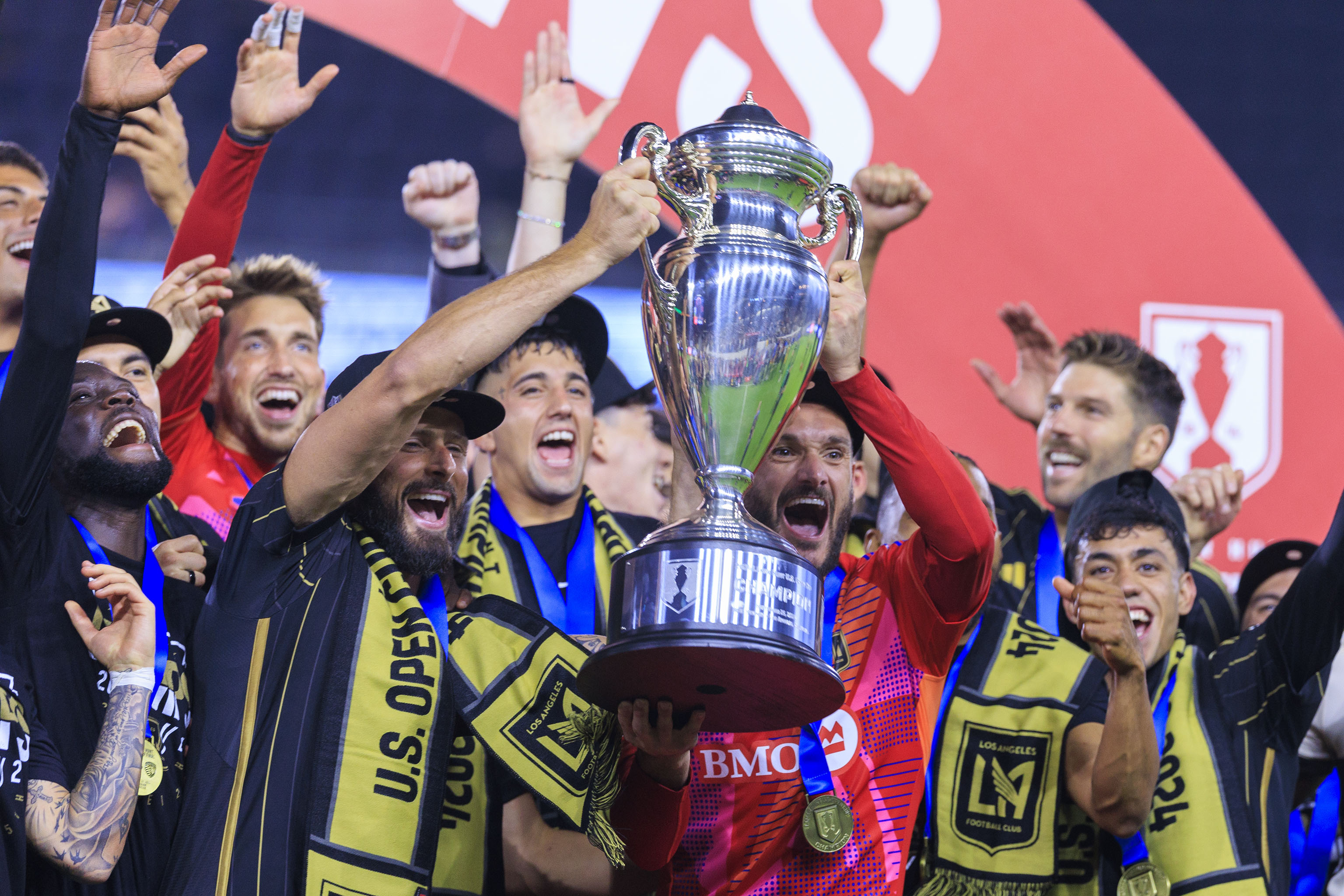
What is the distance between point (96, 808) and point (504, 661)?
755mm

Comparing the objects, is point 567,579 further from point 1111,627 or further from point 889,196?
point 1111,627

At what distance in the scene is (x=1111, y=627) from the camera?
2592 millimetres

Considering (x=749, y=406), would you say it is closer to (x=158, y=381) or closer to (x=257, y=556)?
(x=257, y=556)

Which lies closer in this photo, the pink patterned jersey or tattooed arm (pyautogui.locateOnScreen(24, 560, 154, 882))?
tattooed arm (pyautogui.locateOnScreen(24, 560, 154, 882))

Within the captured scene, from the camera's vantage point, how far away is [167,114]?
4.24 metres

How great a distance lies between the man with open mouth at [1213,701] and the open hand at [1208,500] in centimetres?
63

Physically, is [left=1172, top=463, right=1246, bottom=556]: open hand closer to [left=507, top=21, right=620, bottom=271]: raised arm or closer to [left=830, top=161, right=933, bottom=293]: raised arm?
[left=830, top=161, right=933, bottom=293]: raised arm

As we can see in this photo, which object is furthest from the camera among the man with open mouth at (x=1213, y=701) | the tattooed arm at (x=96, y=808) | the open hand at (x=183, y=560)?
the man with open mouth at (x=1213, y=701)

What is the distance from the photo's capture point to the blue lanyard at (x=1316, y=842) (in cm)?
332

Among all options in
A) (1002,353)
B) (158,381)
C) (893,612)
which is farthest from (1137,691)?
(1002,353)

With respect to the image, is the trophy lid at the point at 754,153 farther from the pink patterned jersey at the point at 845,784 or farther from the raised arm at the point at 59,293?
the raised arm at the point at 59,293

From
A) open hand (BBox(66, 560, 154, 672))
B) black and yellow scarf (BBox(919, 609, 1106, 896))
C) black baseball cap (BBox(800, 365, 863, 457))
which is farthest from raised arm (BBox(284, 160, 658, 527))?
black and yellow scarf (BBox(919, 609, 1106, 896))

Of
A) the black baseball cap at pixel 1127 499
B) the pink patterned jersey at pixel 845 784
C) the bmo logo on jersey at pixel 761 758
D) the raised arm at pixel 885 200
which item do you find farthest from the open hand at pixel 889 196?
the bmo logo on jersey at pixel 761 758

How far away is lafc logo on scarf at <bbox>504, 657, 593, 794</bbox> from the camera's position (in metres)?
2.43
